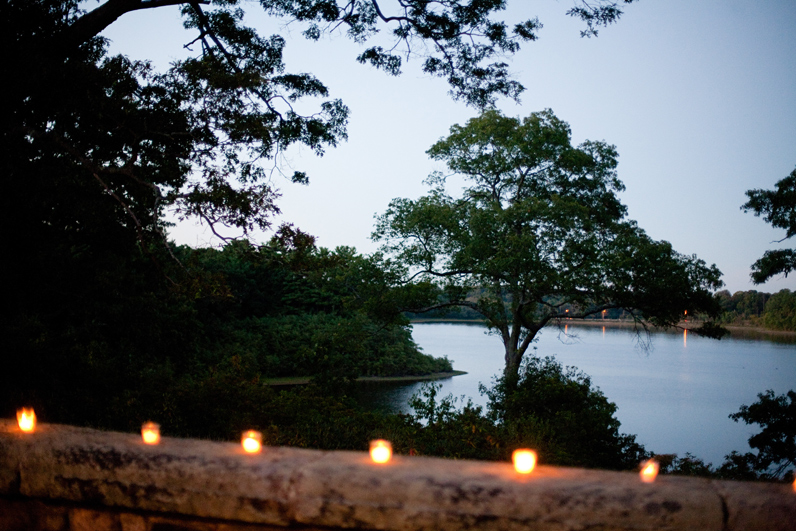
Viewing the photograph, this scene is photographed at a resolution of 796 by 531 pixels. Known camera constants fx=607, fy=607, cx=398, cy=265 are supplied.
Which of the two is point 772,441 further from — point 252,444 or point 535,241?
point 252,444

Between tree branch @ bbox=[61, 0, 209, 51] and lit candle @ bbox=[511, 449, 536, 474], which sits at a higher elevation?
tree branch @ bbox=[61, 0, 209, 51]

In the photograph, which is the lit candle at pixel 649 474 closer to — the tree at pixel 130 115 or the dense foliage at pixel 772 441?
the tree at pixel 130 115

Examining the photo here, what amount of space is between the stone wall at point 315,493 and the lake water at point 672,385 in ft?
47.3

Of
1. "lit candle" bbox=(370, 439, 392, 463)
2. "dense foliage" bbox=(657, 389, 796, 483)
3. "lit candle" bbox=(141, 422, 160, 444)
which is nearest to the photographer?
"lit candle" bbox=(370, 439, 392, 463)

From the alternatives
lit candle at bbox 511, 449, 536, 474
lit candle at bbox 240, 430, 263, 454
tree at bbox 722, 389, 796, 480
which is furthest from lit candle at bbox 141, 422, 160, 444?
tree at bbox 722, 389, 796, 480

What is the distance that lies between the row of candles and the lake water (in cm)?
1429

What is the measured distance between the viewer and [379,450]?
70.9 inches

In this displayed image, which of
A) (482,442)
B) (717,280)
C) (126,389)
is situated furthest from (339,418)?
(717,280)

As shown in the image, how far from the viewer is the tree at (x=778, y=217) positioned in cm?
1570

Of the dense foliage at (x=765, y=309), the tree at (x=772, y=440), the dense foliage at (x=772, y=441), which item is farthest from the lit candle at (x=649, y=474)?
the dense foliage at (x=765, y=309)

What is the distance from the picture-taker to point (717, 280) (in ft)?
55.3

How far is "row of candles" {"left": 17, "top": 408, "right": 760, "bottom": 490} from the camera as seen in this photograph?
5.64 ft

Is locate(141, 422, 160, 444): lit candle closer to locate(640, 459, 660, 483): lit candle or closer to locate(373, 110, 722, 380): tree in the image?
locate(640, 459, 660, 483): lit candle

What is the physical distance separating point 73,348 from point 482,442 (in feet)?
17.3
